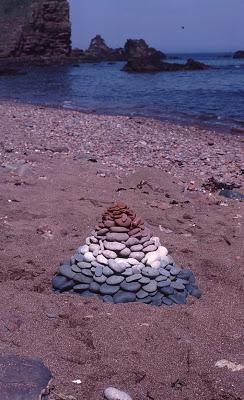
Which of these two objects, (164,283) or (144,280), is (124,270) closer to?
(144,280)

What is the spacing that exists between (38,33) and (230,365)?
5768 centimetres

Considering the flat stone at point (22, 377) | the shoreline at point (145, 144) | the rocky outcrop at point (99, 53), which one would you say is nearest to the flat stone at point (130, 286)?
the flat stone at point (22, 377)

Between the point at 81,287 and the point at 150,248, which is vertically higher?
the point at 150,248

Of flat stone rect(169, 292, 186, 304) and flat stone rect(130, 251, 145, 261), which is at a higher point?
flat stone rect(130, 251, 145, 261)

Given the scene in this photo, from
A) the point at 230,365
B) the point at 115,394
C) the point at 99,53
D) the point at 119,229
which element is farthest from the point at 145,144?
the point at 99,53

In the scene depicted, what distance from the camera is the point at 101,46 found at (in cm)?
8038

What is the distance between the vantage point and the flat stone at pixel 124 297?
388cm

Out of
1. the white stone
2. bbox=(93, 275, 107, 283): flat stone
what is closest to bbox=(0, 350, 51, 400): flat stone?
the white stone

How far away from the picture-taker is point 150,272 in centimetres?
399

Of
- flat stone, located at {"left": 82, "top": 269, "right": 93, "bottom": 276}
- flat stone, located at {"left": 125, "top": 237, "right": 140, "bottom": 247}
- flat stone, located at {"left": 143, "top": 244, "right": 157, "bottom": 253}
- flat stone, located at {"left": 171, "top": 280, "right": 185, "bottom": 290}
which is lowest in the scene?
flat stone, located at {"left": 171, "top": 280, "right": 185, "bottom": 290}

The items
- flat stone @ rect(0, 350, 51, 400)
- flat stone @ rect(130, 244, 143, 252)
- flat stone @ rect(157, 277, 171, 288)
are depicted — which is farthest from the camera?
flat stone @ rect(130, 244, 143, 252)

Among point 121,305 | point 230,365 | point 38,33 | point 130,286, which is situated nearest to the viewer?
point 230,365

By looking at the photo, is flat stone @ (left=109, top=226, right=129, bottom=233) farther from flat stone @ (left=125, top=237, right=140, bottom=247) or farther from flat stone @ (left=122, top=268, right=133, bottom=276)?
flat stone @ (left=122, top=268, right=133, bottom=276)

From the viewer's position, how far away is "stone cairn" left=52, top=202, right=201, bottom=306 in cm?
395
